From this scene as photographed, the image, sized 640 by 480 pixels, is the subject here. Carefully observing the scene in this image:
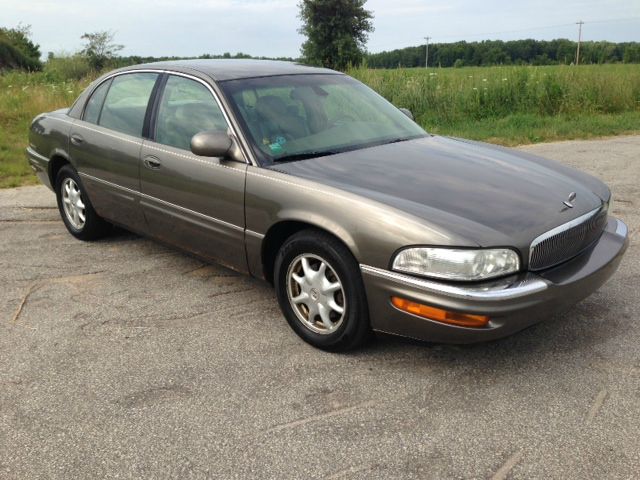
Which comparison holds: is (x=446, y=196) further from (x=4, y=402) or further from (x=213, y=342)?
(x=4, y=402)

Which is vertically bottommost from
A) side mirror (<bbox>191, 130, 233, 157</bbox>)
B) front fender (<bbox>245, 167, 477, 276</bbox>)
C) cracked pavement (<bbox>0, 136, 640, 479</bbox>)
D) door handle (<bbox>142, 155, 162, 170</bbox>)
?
cracked pavement (<bbox>0, 136, 640, 479</bbox>)

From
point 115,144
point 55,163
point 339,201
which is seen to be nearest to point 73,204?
point 55,163

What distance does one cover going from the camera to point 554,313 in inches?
124

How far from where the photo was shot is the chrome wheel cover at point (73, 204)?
213 inches

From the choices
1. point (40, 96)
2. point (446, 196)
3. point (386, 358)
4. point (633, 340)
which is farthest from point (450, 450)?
point (40, 96)

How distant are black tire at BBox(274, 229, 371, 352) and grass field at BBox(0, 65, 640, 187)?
8283 millimetres

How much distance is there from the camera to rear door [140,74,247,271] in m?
3.85

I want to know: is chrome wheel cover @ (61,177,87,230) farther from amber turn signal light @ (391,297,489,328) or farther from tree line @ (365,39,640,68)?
tree line @ (365,39,640,68)

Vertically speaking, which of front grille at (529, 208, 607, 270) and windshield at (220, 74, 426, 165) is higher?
windshield at (220, 74, 426, 165)

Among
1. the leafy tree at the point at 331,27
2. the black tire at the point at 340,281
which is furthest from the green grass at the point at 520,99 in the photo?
the leafy tree at the point at 331,27

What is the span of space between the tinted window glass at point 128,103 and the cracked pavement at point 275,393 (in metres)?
1.20

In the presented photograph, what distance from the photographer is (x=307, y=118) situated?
13.3 feet

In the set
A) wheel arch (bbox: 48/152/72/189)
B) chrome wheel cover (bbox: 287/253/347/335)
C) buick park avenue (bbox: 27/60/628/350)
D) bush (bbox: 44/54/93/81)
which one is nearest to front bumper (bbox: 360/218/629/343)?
buick park avenue (bbox: 27/60/628/350)

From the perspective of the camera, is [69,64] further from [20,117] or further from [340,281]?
[340,281]
